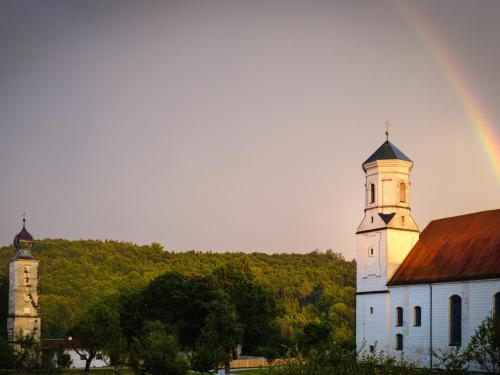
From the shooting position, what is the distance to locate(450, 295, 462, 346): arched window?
44.7 metres

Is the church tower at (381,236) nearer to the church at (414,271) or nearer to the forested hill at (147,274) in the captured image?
the church at (414,271)

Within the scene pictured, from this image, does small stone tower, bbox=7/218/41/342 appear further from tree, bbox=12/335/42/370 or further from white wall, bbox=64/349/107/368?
tree, bbox=12/335/42/370

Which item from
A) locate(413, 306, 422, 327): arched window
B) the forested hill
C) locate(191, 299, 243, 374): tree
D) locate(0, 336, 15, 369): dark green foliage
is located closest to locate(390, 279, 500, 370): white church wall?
locate(413, 306, 422, 327): arched window

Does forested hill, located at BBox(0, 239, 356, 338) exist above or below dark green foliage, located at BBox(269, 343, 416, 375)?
above

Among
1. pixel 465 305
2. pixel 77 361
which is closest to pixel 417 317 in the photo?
pixel 465 305

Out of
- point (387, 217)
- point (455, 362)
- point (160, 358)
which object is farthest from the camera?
point (387, 217)

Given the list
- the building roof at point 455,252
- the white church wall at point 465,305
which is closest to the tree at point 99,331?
the building roof at point 455,252

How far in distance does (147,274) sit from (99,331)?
47.1 meters

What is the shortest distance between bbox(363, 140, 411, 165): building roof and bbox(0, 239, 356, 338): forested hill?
40.1 metres

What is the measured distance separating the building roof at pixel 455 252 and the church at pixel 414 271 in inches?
2.9

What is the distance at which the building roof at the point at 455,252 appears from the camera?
43906 mm

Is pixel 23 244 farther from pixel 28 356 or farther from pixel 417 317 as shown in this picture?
pixel 417 317

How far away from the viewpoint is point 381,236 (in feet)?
→ 171

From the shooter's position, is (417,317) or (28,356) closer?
(417,317)
